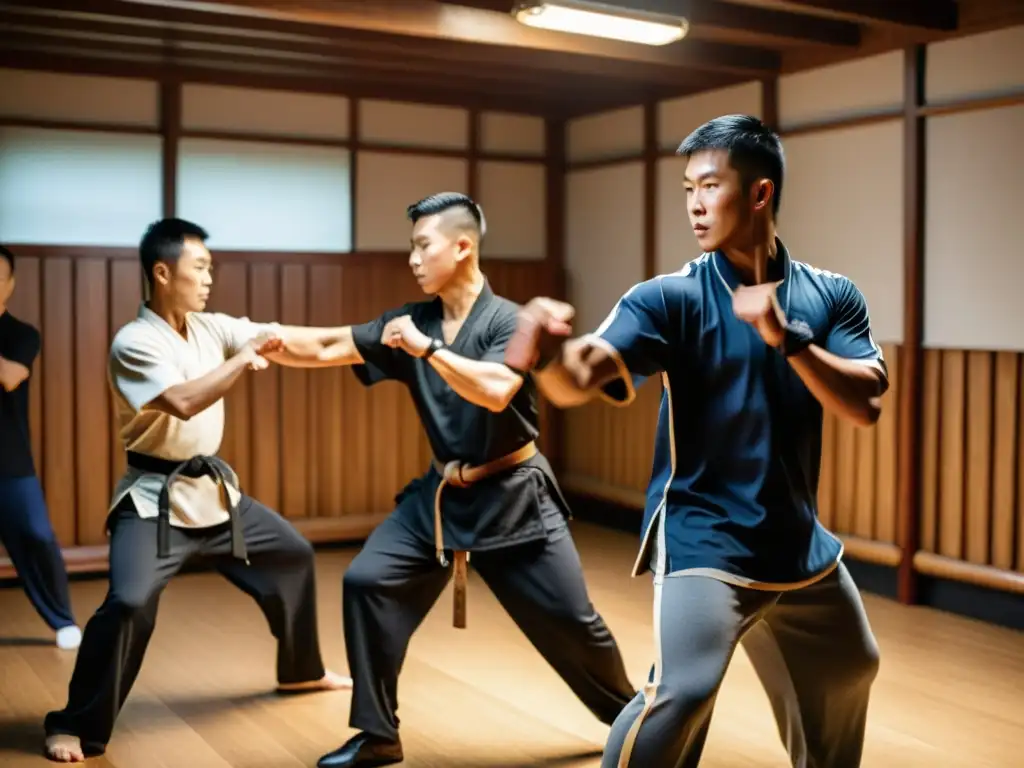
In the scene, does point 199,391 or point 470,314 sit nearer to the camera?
point 199,391

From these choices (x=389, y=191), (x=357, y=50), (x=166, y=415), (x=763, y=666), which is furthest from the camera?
(x=389, y=191)

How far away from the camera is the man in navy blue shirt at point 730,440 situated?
6.72 feet

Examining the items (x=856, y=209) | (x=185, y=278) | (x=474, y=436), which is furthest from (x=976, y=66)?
(x=185, y=278)

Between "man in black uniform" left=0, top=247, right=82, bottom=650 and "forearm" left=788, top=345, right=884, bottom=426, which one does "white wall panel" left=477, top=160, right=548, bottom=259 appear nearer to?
"man in black uniform" left=0, top=247, right=82, bottom=650

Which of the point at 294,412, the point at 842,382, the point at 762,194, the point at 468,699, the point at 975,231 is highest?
the point at 975,231

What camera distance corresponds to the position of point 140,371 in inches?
127

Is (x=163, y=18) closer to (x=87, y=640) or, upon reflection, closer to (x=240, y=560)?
(x=240, y=560)

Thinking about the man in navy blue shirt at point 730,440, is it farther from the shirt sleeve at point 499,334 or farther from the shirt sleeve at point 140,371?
the shirt sleeve at point 140,371

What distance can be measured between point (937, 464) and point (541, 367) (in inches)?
138

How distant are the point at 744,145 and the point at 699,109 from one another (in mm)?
4222

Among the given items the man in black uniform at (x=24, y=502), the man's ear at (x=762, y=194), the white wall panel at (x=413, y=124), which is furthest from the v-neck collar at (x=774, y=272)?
the white wall panel at (x=413, y=124)

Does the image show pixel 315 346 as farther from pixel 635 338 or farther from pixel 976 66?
pixel 976 66

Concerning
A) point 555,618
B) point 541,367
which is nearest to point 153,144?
point 555,618

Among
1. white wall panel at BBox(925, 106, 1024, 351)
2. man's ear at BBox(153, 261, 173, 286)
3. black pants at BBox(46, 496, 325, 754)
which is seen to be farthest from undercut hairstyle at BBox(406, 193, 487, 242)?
white wall panel at BBox(925, 106, 1024, 351)
